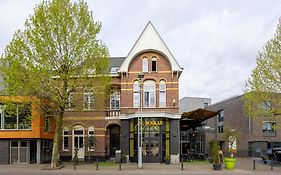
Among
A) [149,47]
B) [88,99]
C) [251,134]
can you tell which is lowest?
[251,134]

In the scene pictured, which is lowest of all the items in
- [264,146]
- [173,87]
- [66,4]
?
[264,146]

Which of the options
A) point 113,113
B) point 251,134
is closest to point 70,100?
point 113,113

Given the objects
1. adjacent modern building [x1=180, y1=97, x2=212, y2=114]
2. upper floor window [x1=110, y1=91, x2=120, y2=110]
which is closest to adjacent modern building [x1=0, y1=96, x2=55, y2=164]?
upper floor window [x1=110, y1=91, x2=120, y2=110]

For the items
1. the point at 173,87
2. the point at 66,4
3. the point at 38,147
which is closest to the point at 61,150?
the point at 38,147

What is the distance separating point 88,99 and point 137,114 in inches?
255

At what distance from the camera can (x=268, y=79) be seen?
109 ft

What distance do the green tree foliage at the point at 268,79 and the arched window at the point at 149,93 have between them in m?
10.0

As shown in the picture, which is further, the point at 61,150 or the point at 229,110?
the point at 229,110

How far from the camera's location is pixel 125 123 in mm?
39469

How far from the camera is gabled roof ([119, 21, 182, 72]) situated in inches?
1578

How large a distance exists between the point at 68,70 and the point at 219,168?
14407 millimetres

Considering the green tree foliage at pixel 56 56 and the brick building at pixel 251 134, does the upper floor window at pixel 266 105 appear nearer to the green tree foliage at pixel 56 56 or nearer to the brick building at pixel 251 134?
the green tree foliage at pixel 56 56

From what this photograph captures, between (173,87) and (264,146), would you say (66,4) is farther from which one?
(264,146)

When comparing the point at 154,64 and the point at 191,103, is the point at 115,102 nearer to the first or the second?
the point at 154,64
